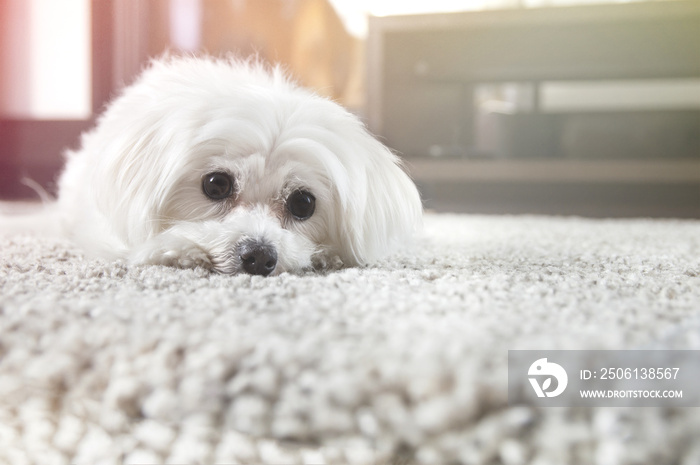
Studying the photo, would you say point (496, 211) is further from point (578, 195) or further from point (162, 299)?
point (162, 299)

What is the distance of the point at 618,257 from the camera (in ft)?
3.42

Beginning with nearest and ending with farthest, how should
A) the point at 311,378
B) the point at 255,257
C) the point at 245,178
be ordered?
1. the point at 311,378
2. the point at 255,257
3. the point at 245,178

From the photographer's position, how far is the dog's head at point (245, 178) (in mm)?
953

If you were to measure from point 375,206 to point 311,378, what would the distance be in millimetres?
637

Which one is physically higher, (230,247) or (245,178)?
(245,178)

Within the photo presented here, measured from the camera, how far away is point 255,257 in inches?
34.4

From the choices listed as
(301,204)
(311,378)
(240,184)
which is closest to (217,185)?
(240,184)

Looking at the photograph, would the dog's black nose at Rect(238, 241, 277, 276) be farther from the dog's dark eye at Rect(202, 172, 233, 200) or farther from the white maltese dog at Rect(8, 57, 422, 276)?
the dog's dark eye at Rect(202, 172, 233, 200)

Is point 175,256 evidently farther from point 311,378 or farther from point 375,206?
point 311,378

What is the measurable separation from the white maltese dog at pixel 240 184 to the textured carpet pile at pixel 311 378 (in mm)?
275

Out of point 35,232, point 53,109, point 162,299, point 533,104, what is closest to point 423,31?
point 533,104

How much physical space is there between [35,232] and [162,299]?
97 cm

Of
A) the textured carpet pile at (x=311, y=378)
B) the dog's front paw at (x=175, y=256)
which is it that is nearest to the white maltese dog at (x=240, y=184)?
the dog's front paw at (x=175, y=256)

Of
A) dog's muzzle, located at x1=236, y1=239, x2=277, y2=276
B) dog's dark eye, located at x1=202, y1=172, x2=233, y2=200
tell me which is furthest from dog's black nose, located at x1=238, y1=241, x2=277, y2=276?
dog's dark eye, located at x1=202, y1=172, x2=233, y2=200
